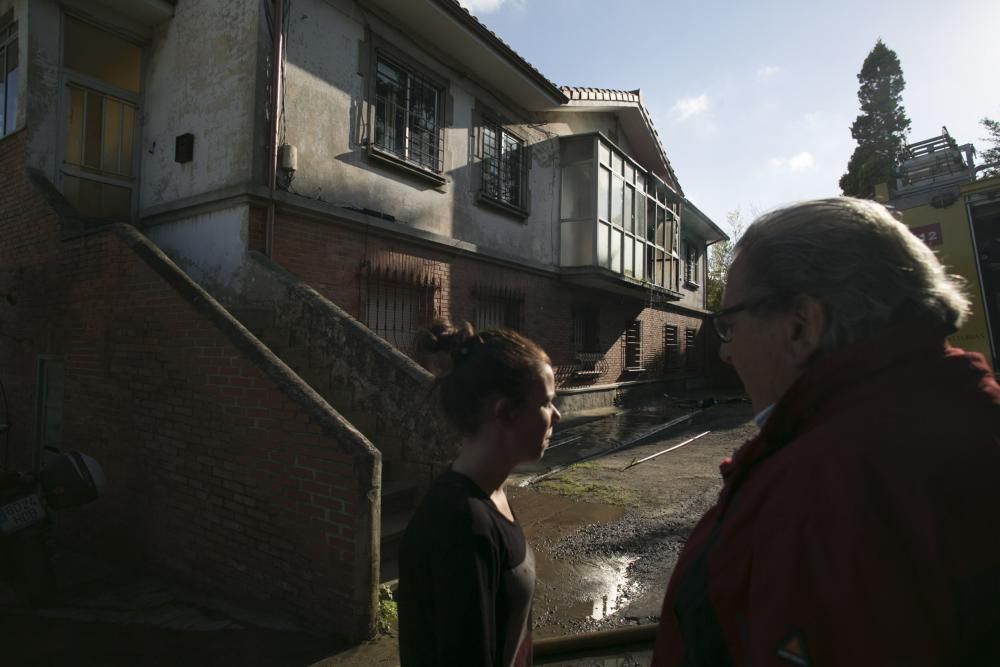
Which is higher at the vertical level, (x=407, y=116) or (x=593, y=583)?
(x=407, y=116)

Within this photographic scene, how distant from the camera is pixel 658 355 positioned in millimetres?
17641

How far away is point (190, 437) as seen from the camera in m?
4.56

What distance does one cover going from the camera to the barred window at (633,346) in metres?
15.7

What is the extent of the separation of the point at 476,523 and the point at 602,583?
3337 millimetres

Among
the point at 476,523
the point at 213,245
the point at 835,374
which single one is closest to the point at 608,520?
the point at 476,523

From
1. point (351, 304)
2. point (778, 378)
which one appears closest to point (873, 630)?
point (778, 378)

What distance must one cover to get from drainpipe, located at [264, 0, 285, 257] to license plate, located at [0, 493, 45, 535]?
3.19 metres

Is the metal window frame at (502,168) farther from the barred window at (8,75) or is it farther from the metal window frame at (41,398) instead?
the metal window frame at (41,398)

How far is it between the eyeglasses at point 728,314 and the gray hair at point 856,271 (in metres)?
0.03

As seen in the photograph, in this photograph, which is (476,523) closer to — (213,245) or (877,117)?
(213,245)

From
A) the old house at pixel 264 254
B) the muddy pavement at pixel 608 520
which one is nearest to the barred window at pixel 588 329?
the old house at pixel 264 254

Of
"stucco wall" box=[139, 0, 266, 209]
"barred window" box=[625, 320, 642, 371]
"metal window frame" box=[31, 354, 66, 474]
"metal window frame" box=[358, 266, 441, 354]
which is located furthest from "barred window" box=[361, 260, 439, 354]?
"barred window" box=[625, 320, 642, 371]

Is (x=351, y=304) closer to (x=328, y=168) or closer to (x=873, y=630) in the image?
(x=328, y=168)

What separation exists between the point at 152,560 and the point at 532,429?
470 centimetres
